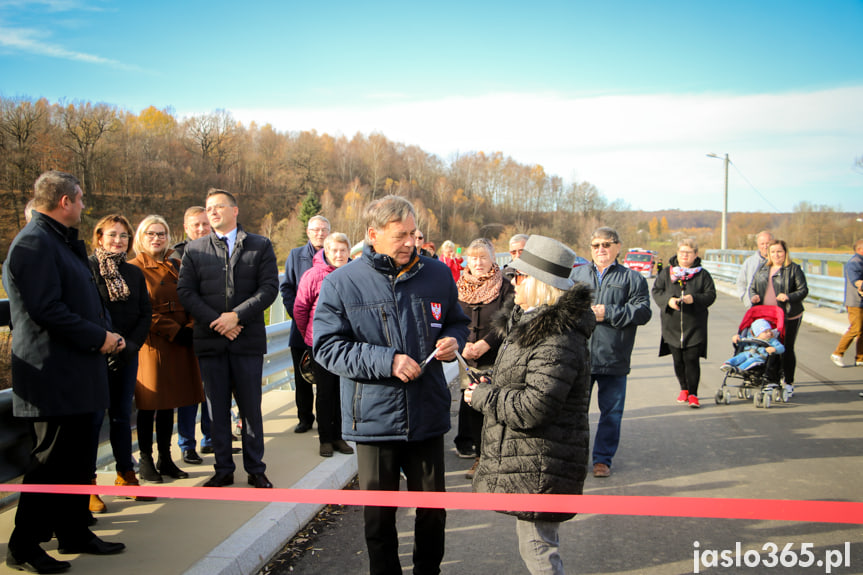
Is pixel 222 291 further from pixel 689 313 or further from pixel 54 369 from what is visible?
pixel 689 313

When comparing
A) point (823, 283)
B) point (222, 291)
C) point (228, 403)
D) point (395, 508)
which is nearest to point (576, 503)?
point (395, 508)

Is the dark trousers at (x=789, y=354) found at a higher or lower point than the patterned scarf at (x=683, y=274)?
lower

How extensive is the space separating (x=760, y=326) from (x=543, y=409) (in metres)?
6.46

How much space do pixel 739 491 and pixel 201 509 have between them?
4.05m

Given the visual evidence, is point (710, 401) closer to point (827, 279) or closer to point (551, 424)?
point (551, 424)

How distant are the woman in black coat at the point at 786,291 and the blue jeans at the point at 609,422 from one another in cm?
407

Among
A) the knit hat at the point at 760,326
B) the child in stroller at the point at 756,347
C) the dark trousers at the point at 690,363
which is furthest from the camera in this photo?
the knit hat at the point at 760,326

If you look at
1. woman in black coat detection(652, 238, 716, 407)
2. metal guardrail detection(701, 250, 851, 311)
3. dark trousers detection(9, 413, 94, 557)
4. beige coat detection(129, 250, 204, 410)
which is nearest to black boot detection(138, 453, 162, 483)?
beige coat detection(129, 250, 204, 410)

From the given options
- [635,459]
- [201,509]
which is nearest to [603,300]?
[635,459]

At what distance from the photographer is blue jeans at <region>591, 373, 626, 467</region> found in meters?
5.42

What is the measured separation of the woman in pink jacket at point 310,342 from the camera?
5.66 m

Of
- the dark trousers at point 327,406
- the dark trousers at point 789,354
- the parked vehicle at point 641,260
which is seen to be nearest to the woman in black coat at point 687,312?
the dark trousers at point 789,354

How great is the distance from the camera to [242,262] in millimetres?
4797

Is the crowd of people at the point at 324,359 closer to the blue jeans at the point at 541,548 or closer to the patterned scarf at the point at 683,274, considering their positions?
the blue jeans at the point at 541,548
